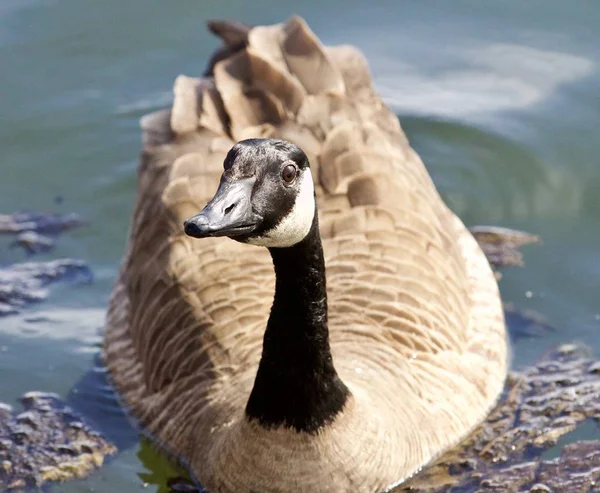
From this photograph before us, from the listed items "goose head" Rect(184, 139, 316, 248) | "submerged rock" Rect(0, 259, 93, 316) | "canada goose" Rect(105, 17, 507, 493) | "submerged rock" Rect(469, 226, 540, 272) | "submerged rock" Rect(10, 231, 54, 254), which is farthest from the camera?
"submerged rock" Rect(10, 231, 54, 254)

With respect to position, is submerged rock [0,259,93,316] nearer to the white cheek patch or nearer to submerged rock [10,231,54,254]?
submerged rock [10,231,54,254]

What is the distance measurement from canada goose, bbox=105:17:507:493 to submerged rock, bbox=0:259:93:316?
78 centimetres

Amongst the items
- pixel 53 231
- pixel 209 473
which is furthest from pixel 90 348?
pixel 209 473

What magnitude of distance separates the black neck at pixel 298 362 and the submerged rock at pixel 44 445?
5.45 ft

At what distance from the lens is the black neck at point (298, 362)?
19.5ft

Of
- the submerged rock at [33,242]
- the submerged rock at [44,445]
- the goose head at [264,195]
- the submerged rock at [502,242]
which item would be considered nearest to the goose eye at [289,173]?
the goose head at [264,195]

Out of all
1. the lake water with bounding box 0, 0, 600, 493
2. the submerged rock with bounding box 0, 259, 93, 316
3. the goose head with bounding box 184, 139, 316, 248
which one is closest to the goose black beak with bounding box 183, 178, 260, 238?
the goose head with bounding box 184, 139, 316, 248

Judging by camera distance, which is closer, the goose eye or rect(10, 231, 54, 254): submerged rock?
the goose eye

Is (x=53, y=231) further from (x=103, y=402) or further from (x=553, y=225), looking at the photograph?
(x=553, y=225)

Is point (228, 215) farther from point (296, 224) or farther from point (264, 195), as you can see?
point (296, 224)

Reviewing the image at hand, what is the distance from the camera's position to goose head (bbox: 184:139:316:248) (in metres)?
5.17

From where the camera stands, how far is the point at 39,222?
384 inches

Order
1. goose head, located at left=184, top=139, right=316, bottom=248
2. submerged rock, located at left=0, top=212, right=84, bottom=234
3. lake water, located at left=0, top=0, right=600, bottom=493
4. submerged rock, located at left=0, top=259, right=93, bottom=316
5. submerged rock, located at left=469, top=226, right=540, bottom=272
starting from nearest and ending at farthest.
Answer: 1. goose head, located at left=184, top=139, right=316, bottom=248
2. lake water, located at left=0, top=0, right=600, bottom=493
3. submerged rock, located at left=0, top=259, right=93, bottom=316
4. submerged rock, located at left=469, top=226, right=540, bottom=272
5. submerged rock, located at left=0, top=212, right=84, bottom=234

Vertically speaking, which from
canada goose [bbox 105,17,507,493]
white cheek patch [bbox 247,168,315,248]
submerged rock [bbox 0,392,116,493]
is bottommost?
submerged rock [bbox 0,392,116,493]
